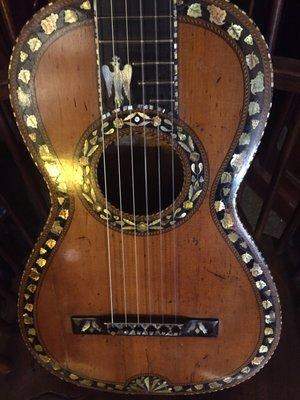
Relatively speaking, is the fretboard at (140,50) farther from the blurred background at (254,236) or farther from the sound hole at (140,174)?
the blurred background at (254,236)

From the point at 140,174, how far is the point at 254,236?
30cm

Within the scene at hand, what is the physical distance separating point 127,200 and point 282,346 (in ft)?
1.32

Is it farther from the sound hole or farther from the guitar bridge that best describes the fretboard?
the guitar bridge

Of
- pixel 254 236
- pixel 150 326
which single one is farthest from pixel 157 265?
pixel 254 236

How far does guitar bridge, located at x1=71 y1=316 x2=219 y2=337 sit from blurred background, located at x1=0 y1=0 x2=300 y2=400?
5.4 inches

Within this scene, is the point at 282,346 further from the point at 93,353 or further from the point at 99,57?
the point at 99,57

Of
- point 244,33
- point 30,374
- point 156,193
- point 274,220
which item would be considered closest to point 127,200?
point 156,193

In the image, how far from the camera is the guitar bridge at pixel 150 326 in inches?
32.1

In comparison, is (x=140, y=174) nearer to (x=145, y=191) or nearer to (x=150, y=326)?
(x=145, y=191)

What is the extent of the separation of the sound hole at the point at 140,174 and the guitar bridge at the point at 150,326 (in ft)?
0.56

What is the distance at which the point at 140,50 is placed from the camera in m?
0.65

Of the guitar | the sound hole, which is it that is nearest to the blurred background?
the guitar

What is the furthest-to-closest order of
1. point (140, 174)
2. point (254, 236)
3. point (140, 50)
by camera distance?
1. point (254, 236)
2. point (140, 174)
3. point (140, 50)

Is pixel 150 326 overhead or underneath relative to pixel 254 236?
underneath
